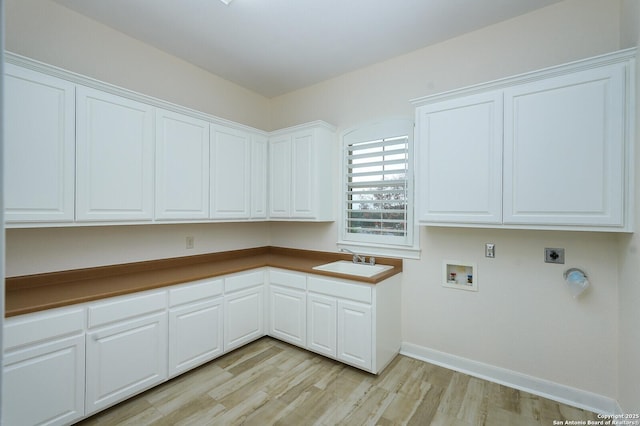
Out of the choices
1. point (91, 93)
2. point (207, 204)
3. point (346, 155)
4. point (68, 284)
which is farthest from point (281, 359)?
point (91, 93)

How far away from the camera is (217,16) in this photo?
92.5 inches

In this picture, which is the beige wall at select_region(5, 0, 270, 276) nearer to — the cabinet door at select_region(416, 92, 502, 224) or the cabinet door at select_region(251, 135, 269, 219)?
the cabinet door at select_region(251, 135, 269, 219)

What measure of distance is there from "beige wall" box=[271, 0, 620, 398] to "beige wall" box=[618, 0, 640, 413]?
10 centimetres

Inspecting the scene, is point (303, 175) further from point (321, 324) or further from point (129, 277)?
point (129, 277)

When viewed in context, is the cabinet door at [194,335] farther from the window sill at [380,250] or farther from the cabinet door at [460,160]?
the cabinet door at [460,160]

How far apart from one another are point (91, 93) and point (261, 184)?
170cm

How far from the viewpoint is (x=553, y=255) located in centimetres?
220

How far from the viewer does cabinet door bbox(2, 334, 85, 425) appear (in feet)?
5.39

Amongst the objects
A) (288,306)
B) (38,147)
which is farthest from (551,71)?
(38,147)

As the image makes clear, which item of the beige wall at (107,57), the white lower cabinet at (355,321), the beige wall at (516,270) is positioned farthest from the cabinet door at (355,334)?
the beige wall at (107,57)

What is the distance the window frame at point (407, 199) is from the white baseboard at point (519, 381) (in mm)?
897

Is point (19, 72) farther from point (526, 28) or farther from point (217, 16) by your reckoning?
point (526, 28)

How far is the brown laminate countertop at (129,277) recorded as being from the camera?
6.15 feet

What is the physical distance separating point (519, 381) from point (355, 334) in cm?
128
